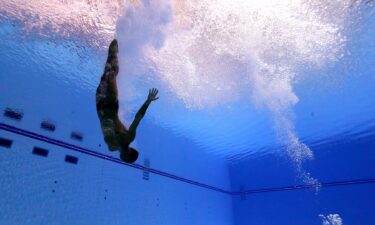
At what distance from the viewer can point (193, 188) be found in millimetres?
11953

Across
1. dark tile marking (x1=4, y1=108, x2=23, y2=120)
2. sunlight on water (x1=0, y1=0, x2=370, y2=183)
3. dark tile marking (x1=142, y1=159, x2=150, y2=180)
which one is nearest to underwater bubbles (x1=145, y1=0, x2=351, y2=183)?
sunlight on water (x1=0, y1=0, x2=370, y2=183)

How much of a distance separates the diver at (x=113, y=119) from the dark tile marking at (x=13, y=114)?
337 cm

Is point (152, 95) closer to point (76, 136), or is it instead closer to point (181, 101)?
point (76, 136)

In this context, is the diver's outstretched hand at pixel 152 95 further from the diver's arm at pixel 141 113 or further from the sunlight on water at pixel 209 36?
the sunlight on water at pixel 209 36

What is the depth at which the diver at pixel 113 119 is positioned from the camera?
13.7 ft

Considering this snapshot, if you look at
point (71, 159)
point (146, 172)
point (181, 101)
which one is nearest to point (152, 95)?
point (71, 159)

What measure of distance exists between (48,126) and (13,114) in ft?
2.97

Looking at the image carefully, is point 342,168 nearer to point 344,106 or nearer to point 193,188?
point 344,106

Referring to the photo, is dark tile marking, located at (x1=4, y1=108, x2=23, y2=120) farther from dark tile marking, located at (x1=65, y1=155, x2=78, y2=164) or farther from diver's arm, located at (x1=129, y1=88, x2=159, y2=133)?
diver's arm, located at (x1=129, y1=88, x2=159, y2=133)

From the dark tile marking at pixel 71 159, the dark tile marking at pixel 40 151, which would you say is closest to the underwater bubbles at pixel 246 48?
the dark tile marking at pixel 71 159

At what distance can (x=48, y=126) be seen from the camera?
718cm

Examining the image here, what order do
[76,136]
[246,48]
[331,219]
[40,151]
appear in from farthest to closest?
1. [331,219]
2. [76,136]
3. [246,48]
4. [40,151]

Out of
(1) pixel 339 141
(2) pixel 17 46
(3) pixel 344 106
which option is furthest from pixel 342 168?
(2) pixel 17 46

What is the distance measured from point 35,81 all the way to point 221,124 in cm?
698
